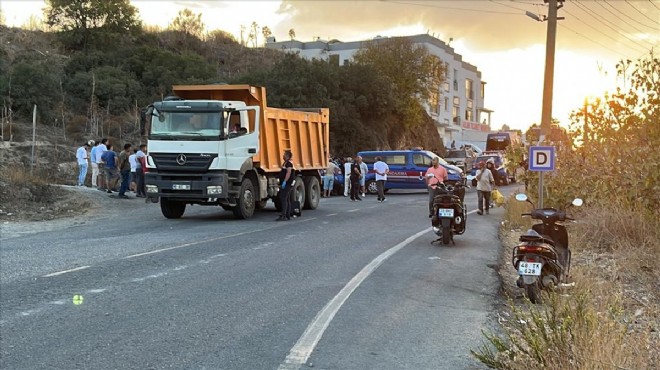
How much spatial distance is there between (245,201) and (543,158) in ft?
25.6

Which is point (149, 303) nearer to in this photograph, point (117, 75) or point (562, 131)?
point (562, 131)

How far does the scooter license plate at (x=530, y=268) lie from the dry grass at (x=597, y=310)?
0.35m

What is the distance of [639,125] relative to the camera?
11.7 m

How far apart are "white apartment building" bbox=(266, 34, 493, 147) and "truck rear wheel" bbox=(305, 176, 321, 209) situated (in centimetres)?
4941

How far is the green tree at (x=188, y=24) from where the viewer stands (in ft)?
195

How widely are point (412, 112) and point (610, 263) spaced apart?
140 feet

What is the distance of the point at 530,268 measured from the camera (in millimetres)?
7207

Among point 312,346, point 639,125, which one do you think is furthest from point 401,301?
point 639,125

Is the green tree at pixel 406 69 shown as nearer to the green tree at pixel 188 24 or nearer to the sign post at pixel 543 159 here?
the green tree at pixel 188 24

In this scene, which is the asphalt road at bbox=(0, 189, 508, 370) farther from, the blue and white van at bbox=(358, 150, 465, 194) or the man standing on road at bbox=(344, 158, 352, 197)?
the blue and white van at bbox=(358, 150, 465, 194)

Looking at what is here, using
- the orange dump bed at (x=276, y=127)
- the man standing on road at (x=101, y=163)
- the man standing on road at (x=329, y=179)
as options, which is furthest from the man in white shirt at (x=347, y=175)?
the man standing on road at (x=101, y=163)

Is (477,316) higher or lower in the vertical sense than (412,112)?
lower

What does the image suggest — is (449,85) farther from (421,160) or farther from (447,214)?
(447,214)

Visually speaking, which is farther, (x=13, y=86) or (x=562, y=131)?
(x=13, y=86)
